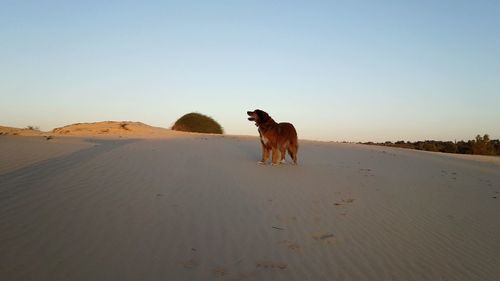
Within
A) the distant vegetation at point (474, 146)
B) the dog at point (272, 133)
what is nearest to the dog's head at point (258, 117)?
the dog at point (272, 133)

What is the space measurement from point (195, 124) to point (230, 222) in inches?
686

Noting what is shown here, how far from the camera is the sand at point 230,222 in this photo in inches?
154

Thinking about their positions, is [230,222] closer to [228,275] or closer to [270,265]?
[270,265]

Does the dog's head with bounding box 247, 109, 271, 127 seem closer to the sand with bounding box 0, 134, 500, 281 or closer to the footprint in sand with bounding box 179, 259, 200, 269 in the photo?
the sand with bounding box 0, 134, 500, 281

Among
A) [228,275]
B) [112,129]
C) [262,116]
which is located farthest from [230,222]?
[112,129]

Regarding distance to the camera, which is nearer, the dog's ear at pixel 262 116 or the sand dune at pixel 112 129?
the dog's ear at pixel 262 116

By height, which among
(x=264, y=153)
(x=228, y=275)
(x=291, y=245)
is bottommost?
(x=228, y=275)

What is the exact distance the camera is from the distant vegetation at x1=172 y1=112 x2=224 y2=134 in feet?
72.4

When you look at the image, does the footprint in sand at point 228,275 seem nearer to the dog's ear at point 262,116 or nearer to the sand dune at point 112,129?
the dog's ear at point 262,116

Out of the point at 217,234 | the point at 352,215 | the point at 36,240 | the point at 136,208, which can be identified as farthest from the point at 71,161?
the point at 352,215

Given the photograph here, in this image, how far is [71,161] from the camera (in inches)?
323

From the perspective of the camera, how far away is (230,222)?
16.9ft

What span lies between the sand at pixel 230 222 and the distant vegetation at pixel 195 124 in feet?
42.0

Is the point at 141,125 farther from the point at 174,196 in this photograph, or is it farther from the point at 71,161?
the point at 174,196
